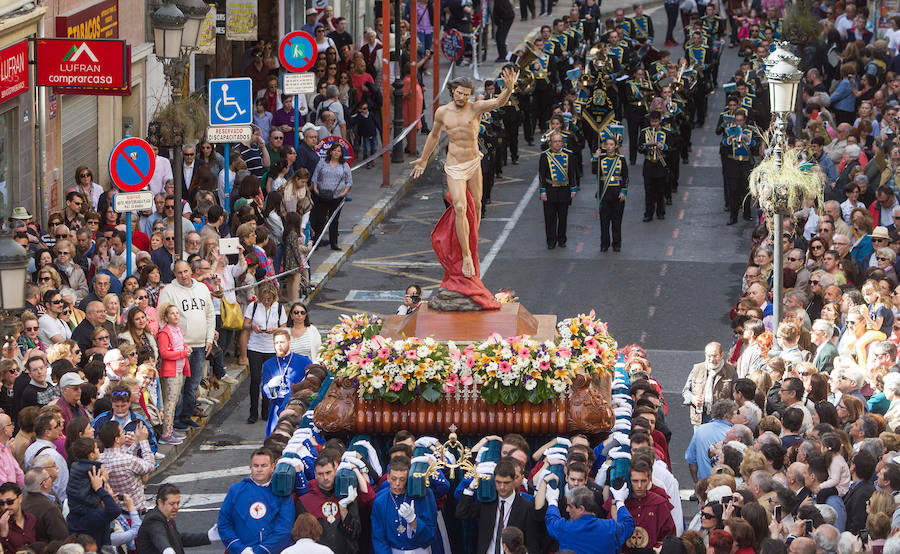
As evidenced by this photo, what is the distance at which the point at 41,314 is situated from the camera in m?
18.5

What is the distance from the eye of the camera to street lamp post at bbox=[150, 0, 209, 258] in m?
21.0

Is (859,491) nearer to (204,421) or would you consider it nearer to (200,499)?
(200,499)

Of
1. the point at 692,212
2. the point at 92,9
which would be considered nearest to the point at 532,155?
the point at 692,212

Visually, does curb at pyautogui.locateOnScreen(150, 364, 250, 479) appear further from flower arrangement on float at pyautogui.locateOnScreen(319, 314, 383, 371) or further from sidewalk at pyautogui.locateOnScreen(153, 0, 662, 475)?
flower arrangement on float at pyautogui.locateOnScreen(319, 314, 383, 371)

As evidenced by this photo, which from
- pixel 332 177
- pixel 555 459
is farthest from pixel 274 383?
pixel 332 177

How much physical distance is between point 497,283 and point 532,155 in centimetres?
1016

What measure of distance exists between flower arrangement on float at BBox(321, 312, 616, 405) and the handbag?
18.9ft

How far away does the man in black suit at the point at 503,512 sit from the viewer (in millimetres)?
14047

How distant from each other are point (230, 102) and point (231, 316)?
355 centimetres

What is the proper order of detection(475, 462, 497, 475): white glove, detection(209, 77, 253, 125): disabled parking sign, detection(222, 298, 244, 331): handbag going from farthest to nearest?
detection(209, 77, 253, 125): disabled parking sign
detection(222, 298, 244, 331): handbag
detection(475, 462, 497, 475): white glove

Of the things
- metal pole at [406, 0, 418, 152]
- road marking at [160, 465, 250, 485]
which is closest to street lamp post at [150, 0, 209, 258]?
road marking at [160, 465, 250, 485]

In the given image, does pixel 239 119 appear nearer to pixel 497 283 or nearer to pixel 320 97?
pixel 497 283

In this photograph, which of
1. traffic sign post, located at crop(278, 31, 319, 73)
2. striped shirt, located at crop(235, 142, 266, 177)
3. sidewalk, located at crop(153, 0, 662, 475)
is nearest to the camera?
sidewalk, located at crop(153, 0, 662, 475)

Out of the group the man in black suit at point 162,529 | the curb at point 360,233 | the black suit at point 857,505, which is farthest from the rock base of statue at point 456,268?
the curb at point 360,233
